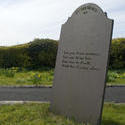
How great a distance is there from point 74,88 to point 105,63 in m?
0.87

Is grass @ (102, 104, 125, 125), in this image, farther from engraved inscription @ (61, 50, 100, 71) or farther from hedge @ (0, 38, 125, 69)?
hedge @ (0, 38, 125, 69)

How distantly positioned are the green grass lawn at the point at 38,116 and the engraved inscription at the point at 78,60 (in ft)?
3.24

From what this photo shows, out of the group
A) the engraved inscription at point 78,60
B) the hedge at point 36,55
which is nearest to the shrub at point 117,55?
the hedge at point 36,55

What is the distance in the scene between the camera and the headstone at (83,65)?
4695 mm

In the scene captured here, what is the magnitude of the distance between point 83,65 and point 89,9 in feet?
3.48

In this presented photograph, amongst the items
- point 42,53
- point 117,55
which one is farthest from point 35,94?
point 117,55

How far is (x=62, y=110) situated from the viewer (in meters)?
5.38

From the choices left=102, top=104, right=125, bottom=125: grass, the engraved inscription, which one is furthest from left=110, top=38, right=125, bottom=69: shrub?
the engraved inscription

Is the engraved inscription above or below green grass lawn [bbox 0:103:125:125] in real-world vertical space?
above

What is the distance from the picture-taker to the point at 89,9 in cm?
520

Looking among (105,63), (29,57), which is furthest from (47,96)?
(29,57)

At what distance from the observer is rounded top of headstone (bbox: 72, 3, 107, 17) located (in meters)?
4.97

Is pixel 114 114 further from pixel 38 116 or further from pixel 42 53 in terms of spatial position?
pixel 42 53

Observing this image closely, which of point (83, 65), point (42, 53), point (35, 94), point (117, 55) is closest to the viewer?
point (83, 65)
